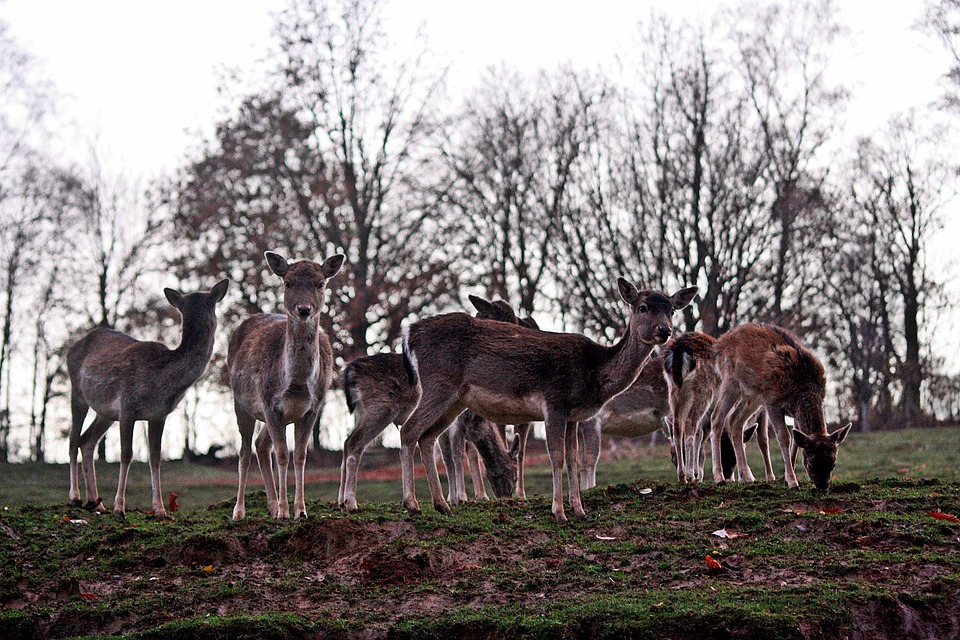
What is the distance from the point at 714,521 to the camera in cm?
969

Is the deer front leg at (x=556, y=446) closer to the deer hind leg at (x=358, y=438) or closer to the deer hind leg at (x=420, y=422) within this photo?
the deer hind leg at (x=420, y=422)

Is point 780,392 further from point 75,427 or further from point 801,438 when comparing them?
point 75,427

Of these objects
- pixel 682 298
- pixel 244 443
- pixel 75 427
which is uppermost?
pixel 682 298

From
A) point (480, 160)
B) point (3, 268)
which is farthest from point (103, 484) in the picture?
point (480, 160)

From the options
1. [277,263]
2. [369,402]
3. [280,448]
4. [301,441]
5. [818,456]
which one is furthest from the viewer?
[369,402]

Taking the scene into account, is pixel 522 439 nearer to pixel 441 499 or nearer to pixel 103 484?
pixel 441 499

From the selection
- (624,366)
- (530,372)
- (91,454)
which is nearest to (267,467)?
(91,454)

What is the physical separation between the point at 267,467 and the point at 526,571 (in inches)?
192

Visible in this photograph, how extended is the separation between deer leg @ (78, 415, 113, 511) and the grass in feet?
5.05

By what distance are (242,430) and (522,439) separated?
3.90 m

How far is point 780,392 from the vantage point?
11805 mm

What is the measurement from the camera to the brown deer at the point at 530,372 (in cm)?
1030

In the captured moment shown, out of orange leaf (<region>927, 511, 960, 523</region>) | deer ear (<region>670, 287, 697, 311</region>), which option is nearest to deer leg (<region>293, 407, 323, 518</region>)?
deer ear (<region>670, 287, 697, 311</region>)

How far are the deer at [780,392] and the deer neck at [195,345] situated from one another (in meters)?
6.41
